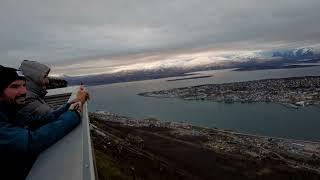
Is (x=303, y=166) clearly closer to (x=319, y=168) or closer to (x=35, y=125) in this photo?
(x=319, y=168)

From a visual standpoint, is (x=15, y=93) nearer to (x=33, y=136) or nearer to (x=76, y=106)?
(x=33, y=136)

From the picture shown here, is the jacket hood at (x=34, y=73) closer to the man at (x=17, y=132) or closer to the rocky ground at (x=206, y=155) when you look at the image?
the man at (x=17, y=132)

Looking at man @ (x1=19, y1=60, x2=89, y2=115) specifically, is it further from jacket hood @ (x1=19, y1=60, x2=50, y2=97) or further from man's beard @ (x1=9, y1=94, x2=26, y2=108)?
man's beard @ (x1=9, y1=94, x2=26, y2=108)

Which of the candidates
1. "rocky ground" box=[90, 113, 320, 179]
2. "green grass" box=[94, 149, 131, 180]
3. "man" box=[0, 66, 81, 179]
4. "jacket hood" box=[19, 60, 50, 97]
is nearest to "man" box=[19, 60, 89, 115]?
"jacket hood" box=[19, 60, 50, 97]

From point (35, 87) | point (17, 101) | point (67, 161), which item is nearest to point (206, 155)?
point (35, 87)

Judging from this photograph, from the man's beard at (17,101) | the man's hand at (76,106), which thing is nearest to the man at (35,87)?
the man's hand at (76,106)

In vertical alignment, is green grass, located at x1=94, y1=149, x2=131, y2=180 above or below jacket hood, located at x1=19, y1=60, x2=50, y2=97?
below

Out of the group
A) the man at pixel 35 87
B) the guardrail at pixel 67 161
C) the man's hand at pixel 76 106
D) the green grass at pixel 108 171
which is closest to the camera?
the guardrail at pixel 67 161
